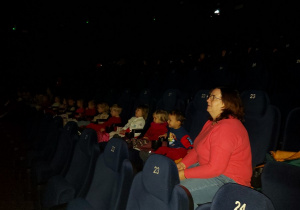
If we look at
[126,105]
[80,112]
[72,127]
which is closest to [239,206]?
[72,127]

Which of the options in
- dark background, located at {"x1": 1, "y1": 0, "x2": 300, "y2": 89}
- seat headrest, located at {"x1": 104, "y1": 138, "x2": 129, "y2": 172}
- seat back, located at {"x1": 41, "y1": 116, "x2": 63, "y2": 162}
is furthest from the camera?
dark background, located at {"x1": 1, "y1": 0, "x2": 300, "y2": 89}

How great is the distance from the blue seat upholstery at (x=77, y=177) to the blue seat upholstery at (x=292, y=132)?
1.47 meters

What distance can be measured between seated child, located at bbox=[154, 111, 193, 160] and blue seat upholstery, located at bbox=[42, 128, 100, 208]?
0.70 meters

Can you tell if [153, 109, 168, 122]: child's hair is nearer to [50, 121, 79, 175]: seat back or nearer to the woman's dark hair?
[50, 121, 79, 175]: seat back

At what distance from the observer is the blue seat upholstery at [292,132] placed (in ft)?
6.49

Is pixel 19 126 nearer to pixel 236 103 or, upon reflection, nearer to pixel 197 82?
pixel 197 82

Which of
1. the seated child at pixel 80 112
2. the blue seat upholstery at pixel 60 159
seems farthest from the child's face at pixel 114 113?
the seated child at pixel 80 112

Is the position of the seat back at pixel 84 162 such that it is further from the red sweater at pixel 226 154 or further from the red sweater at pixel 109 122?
the red sweater at pixel 109 122

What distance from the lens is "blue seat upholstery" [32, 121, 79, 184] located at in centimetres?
274

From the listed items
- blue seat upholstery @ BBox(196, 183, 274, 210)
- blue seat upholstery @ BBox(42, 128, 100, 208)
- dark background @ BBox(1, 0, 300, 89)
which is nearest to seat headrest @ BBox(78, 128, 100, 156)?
blue seat upholstery @ BBox(42, 128, 100, 208)

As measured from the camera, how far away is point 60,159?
294 cm

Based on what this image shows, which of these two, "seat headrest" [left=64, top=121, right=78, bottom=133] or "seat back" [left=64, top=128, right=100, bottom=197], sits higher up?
"seat headrest" [left=64, top=121, right=78, bottom=133]

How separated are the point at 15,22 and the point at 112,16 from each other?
12.7 feet

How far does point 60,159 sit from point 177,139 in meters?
1.31
